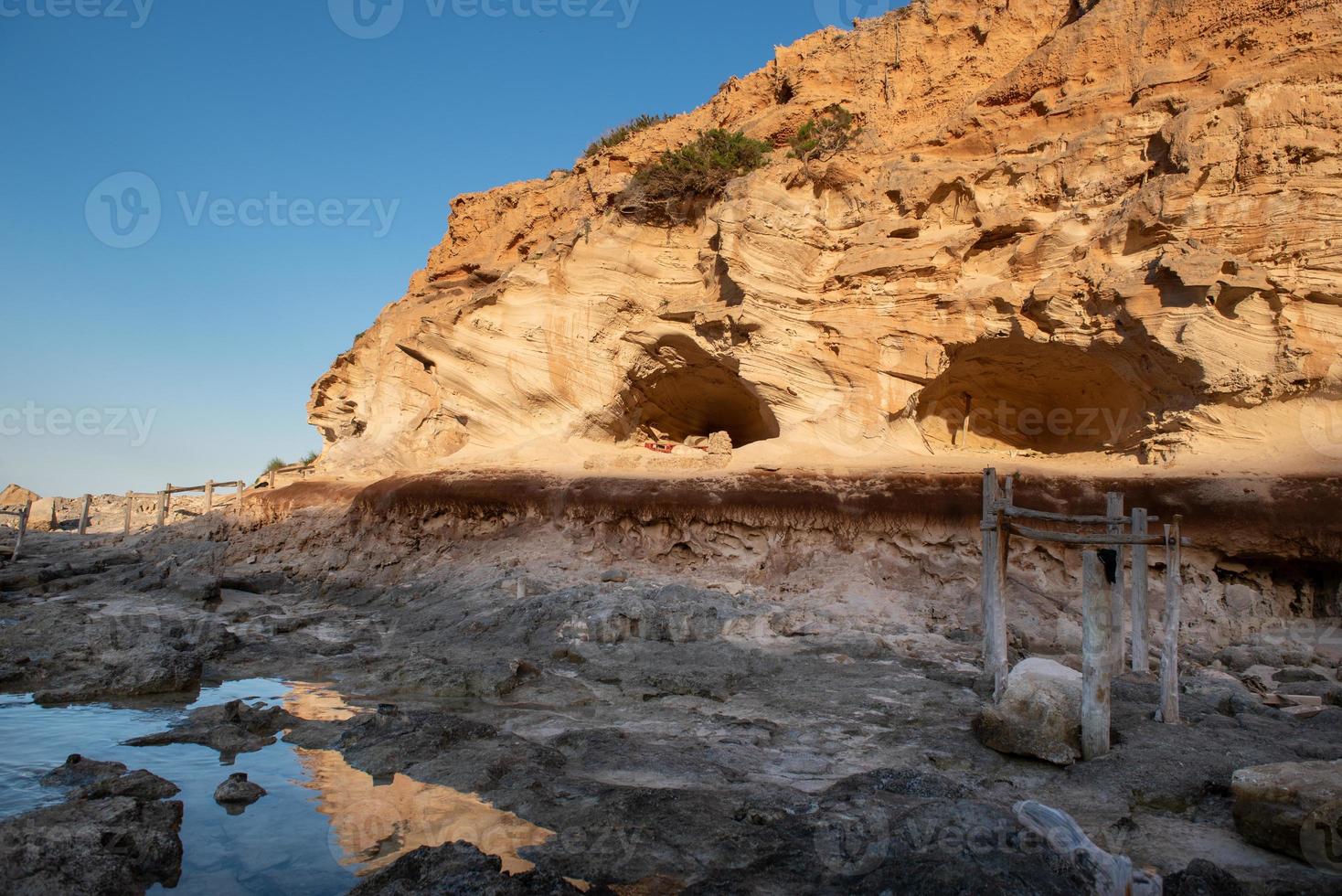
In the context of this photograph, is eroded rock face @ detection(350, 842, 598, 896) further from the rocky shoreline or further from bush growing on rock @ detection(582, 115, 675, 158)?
bush growing on rock @ detection(582, 115, 675, 158)

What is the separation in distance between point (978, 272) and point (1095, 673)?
32.2 feet

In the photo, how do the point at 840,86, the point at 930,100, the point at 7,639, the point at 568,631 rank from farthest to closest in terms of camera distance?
the point at 840,86 → the point at 930,100 → the point at 568,631 → the point at 7,639

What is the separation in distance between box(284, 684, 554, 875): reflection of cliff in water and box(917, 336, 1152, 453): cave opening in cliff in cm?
1119

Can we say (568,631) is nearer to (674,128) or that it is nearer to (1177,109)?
(1177,109)

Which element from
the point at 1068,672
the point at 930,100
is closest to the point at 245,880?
the point at 1068,672

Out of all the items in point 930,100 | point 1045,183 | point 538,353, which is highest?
point 930,100

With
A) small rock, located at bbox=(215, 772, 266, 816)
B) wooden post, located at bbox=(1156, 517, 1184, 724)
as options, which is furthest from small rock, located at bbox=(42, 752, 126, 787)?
wooden post, located at bbox=(1156, 517, 1184, 724)

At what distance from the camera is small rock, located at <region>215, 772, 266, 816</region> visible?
17.4 ft

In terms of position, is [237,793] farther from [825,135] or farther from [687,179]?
[825,135]

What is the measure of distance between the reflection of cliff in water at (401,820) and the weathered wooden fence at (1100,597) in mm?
4129

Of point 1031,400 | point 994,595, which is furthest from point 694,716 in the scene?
point 1031,400

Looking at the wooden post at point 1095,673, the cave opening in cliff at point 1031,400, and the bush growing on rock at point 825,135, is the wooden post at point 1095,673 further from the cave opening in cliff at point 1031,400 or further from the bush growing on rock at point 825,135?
the bush growing on rock at point 825,135

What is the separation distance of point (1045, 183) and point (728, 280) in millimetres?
5926

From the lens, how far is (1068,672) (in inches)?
255
